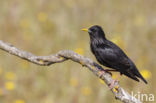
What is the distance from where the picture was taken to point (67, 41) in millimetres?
9328

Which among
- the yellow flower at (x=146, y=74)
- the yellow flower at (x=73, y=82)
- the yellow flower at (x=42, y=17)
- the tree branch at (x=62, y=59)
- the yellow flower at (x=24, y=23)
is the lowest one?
the tree branch at (x=62, y=59)

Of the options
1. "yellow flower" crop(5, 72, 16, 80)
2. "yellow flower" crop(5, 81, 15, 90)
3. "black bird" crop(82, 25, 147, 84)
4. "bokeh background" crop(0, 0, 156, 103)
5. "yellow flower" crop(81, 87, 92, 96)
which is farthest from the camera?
"yellow flower" crop(5, 72, 16, 80)

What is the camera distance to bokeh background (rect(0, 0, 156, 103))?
801 cm

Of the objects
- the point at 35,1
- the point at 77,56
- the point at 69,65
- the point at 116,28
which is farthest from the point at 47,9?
the point at 77,56

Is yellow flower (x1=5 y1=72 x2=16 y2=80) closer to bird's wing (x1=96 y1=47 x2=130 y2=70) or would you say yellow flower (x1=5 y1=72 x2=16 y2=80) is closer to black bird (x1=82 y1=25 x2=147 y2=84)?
black bird (x1=82 y1=25 x2=147 y2=84)

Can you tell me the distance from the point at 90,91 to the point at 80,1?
3.53 meters

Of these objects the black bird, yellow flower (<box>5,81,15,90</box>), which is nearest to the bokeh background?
yellow flower (<box>5,81,15,90</box>)

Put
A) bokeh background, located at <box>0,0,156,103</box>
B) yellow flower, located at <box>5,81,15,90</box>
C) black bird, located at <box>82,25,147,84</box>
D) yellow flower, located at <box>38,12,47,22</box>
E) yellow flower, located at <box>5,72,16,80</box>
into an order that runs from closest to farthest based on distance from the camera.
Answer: black bird, located at <box>82,25,147,84</box>, bokeh background, located at <box>0,0,156,103</box>, yellow flower, located at <box>5,81,15,90</box>, yellow flower, located at <box>5,72,16,80</box>, yellow flower, located at <box>38,12,47,22</box>

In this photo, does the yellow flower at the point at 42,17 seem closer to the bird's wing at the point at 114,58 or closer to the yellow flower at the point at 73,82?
the yellow flower at the point at 73,82

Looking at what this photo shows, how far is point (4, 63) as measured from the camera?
29.0ft

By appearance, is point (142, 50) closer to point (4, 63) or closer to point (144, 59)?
point (144, 59)

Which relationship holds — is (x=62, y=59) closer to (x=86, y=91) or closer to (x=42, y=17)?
(x=86, y=91)

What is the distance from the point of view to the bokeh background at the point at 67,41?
26.3ft

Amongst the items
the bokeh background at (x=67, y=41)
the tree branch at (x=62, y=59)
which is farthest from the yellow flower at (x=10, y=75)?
the tree branch at (x=62, y=59)
